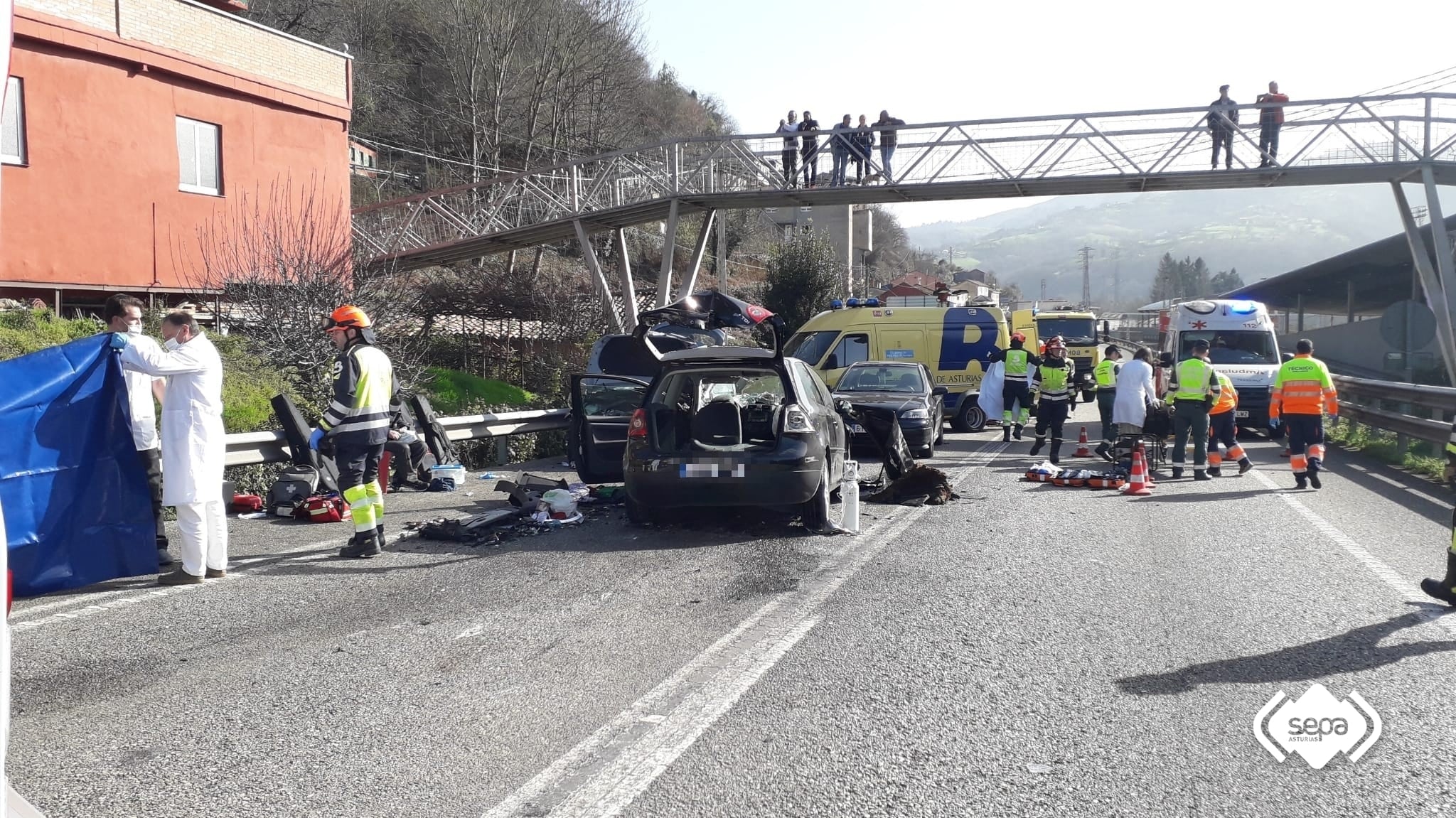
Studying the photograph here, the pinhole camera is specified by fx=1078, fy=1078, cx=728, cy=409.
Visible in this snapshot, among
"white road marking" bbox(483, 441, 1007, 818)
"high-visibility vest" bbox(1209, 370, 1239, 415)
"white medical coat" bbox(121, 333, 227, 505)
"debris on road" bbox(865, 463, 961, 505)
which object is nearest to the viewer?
"white road marking" bbox(483, 441, 1007, 818)

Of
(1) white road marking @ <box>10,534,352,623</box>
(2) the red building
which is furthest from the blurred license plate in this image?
(2) the red building

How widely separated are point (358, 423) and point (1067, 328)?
24.7 metres

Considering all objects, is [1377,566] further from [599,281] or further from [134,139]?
[134,139]

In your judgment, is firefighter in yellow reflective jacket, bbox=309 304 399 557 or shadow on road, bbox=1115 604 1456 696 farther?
firefighter in yellow reflective jacket, bbox=309 304 399 557

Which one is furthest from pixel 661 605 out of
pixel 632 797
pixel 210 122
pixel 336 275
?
pixel 210 122

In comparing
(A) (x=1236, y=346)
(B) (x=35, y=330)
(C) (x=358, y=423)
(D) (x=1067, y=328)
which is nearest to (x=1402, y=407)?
(A) (x=1236, y=346)

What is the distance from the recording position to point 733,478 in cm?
867

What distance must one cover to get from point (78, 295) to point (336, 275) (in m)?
4.16

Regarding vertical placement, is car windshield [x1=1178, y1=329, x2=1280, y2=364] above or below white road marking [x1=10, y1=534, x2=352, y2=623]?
above

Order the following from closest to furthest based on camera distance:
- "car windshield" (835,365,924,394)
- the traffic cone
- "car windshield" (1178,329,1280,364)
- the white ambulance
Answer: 1. the traffic cone
2. "car windshield" (835,365,924,394)
3. the white ambulance
4. "car windshield" (1178,329,1280,364)

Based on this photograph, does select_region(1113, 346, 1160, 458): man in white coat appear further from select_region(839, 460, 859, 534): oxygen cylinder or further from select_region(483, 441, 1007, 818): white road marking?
select_region(483, 441, 1007, 818): white road marking

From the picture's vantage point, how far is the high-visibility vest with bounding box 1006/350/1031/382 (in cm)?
1677

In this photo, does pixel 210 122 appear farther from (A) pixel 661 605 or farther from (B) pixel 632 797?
(B) pixel 632 797

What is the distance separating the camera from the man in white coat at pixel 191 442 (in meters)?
7.01
